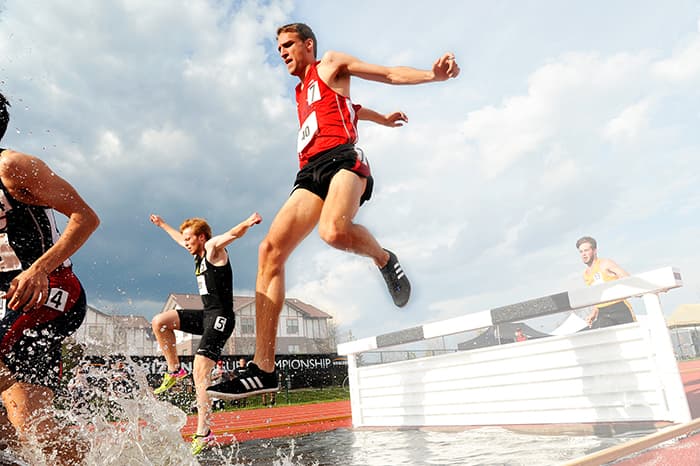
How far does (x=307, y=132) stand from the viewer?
2824mm

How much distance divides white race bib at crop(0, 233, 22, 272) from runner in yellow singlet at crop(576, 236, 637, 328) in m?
5.15

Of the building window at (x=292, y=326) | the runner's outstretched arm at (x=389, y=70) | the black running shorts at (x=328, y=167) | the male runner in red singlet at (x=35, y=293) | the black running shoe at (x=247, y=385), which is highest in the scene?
the building window at (x=292, y=326)

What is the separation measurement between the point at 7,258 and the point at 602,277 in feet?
19.3

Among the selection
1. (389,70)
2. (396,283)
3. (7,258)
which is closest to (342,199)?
(389,70)

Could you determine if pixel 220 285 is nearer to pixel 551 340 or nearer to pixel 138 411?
pixel 138 411

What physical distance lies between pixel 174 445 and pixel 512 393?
2.98 m

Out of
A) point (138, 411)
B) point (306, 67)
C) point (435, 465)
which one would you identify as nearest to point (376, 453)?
point (435, 465)

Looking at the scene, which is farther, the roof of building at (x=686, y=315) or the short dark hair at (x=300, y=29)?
the roof of building at (x=686, y=315)

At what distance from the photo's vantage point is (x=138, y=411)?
9.44 feet

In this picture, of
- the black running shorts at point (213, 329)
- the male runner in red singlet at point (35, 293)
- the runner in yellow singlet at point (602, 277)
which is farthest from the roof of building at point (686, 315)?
the male runner in red singlet at point (35, 293)

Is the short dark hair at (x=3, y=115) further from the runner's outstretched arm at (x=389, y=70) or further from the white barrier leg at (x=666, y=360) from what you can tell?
the white barrier leg at (x=666, y=360)

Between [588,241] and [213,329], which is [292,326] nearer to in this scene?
[588,241]

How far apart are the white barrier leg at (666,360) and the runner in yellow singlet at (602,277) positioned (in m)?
1.64

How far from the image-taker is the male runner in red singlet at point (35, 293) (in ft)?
6.85
